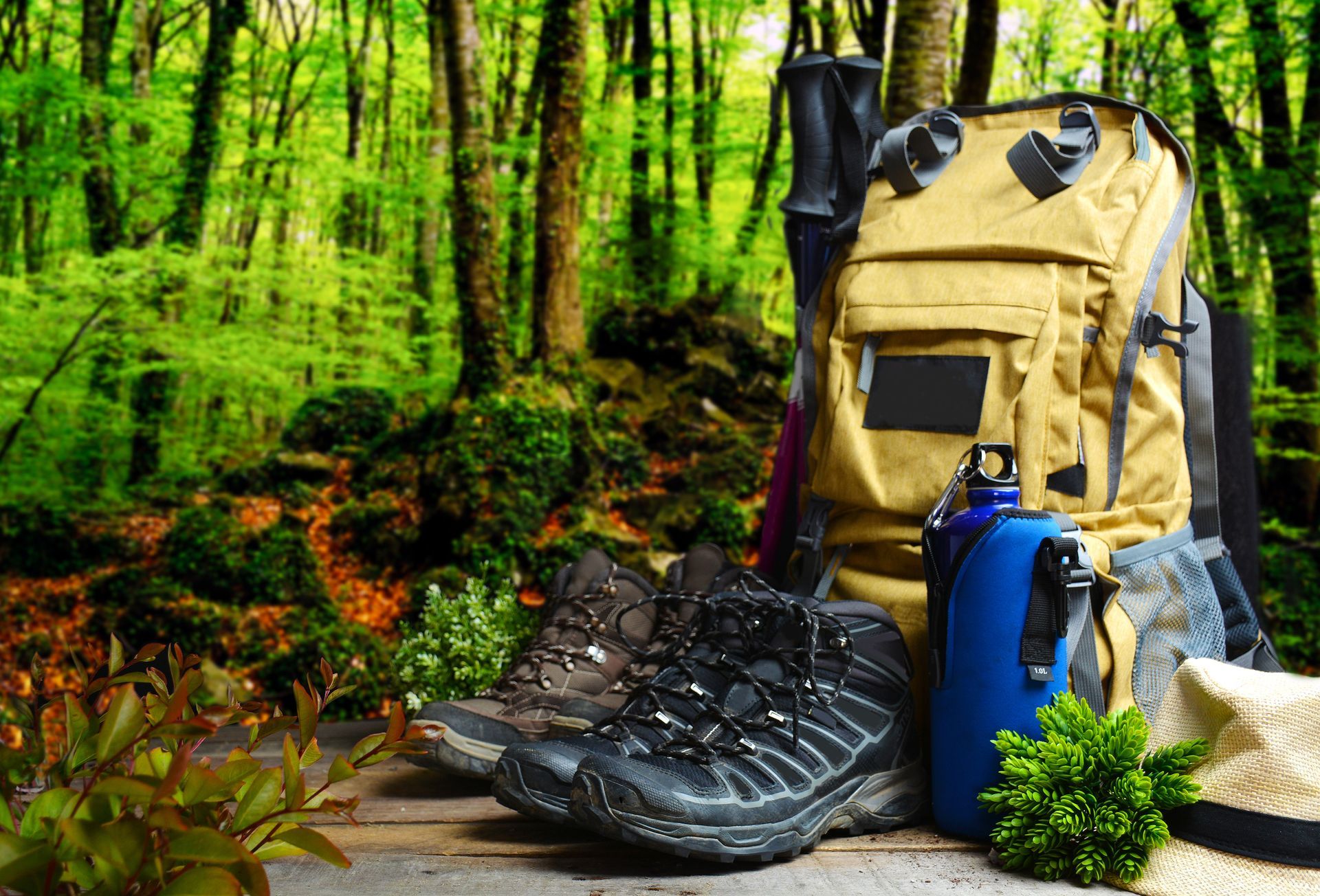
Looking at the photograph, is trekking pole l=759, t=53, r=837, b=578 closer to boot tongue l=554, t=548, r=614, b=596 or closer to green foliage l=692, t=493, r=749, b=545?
boot tongue l=554, t=548, r=614, b=596

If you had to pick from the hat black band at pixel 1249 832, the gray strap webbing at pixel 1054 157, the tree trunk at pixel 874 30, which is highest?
the tree trunk at pixel 874 30

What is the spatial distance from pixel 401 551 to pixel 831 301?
545cm

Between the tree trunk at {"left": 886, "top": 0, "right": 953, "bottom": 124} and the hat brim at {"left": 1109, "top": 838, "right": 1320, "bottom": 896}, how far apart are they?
3203mm

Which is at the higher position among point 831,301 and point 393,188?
point 393,188

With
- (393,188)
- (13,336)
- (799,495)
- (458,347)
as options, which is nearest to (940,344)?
(799,495)

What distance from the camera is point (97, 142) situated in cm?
895

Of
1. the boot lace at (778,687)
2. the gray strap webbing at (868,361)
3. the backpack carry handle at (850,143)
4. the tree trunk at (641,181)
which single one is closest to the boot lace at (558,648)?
the boot lace at (778,687)

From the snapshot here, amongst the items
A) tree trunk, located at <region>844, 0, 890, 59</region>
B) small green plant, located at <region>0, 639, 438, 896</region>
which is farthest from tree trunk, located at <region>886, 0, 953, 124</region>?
tree trunk, located at <region>844, 0, 890, 59</region>

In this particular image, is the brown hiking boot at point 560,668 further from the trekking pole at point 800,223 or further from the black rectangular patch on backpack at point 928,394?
the black rectangular patch on backpack at point 928,394

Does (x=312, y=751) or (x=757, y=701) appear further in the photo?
(x=757, y=701)

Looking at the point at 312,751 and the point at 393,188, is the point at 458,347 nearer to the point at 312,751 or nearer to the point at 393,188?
the point at 393,188

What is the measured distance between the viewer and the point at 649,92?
37.9ft

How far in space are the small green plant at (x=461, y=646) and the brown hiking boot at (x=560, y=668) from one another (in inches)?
10.2

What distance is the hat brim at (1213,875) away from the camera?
131 cm
